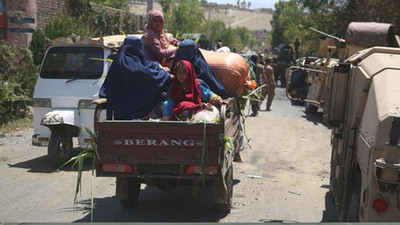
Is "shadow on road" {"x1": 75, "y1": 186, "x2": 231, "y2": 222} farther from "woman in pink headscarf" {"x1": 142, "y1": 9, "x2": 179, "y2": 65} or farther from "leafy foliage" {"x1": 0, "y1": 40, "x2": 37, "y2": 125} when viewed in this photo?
"leafy foliage" {"x1": 0, "y1": 40, "x2": 37, "y2": 125}

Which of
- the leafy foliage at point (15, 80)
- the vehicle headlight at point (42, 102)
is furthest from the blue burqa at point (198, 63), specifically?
the leafy foliage at point (15, 80)

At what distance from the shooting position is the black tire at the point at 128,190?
6105 mm

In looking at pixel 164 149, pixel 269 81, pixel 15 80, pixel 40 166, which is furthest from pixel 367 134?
pixel 269 81

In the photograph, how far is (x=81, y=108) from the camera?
8594 mm

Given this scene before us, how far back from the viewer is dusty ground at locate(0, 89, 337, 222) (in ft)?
20.1

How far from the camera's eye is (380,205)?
3.51 metres

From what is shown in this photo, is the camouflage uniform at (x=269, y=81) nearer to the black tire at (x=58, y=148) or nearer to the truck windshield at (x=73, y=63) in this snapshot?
the truck windshield at (x=73, y=63)

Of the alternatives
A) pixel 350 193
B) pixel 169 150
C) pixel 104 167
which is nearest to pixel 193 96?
pixel 169 150

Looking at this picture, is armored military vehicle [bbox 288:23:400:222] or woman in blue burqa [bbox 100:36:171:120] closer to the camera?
armored military vehicle [bbox 288:23:400:222]

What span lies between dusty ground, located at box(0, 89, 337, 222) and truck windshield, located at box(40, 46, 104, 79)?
1.56m

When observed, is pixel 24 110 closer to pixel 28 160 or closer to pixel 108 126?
pixel 28 160

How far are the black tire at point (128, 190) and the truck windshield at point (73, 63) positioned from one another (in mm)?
3038

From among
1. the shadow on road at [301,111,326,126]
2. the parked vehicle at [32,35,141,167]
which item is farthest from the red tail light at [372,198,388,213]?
the shadow on road at [301,111,326,126]

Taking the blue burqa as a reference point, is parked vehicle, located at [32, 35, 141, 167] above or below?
below
